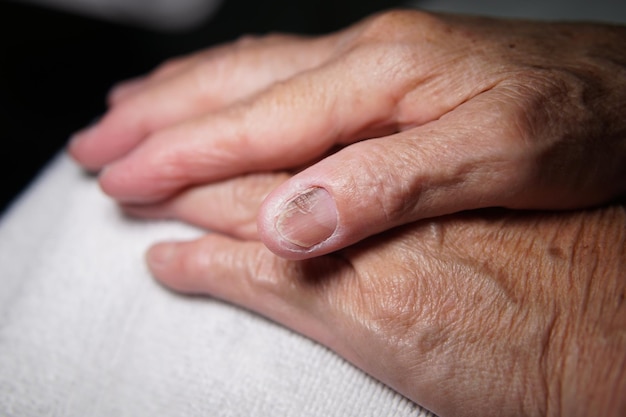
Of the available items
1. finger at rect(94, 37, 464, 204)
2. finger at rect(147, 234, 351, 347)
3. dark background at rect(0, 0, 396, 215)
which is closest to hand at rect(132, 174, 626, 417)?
finger at rect(147, 234, 351, 347)

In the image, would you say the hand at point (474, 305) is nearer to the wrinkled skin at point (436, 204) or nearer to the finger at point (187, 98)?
the wrinkled skin at point (436, 204)

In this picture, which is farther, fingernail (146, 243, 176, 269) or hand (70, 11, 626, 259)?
fingernail (146, 243, 176, 269)

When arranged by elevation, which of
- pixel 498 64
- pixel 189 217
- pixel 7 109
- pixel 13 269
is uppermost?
pixel 498 64

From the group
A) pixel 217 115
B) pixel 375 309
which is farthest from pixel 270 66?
pixel 375 309

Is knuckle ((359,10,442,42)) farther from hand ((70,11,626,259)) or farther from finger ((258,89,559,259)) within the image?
finger ((258,89,559,259))

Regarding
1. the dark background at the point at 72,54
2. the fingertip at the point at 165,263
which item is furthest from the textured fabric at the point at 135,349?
the dark background at the point at 72,54

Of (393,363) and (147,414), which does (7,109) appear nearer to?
(147,414)
